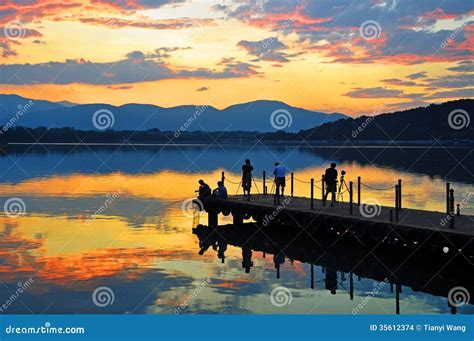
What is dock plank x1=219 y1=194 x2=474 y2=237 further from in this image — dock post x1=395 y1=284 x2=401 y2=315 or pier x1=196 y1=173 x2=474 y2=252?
dock post x1=395 y1=284 x2=401 y2=315

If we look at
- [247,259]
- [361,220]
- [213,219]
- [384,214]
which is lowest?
[247,259]

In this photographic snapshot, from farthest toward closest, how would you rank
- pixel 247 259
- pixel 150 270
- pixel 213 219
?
pixel 213 219, pixel 247 259, pixel 150 270

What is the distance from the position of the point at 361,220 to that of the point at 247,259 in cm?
473

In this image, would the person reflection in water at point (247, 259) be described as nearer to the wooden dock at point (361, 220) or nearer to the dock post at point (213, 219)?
the wooden dock at point (361, 220)

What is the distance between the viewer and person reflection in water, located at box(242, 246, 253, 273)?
2478cm

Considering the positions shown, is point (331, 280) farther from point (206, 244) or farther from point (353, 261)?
point (206, 244)

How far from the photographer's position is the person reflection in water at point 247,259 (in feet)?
81.3

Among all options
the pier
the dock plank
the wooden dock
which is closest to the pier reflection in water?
the pier

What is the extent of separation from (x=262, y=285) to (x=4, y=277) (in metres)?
8.73

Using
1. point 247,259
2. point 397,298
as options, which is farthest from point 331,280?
point 247,259

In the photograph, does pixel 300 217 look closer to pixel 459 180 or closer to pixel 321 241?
pixel 321 241

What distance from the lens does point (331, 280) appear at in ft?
73.7

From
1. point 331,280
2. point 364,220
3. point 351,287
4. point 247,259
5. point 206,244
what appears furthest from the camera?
point 206,244

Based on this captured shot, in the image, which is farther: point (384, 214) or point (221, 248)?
point (221, 248)
